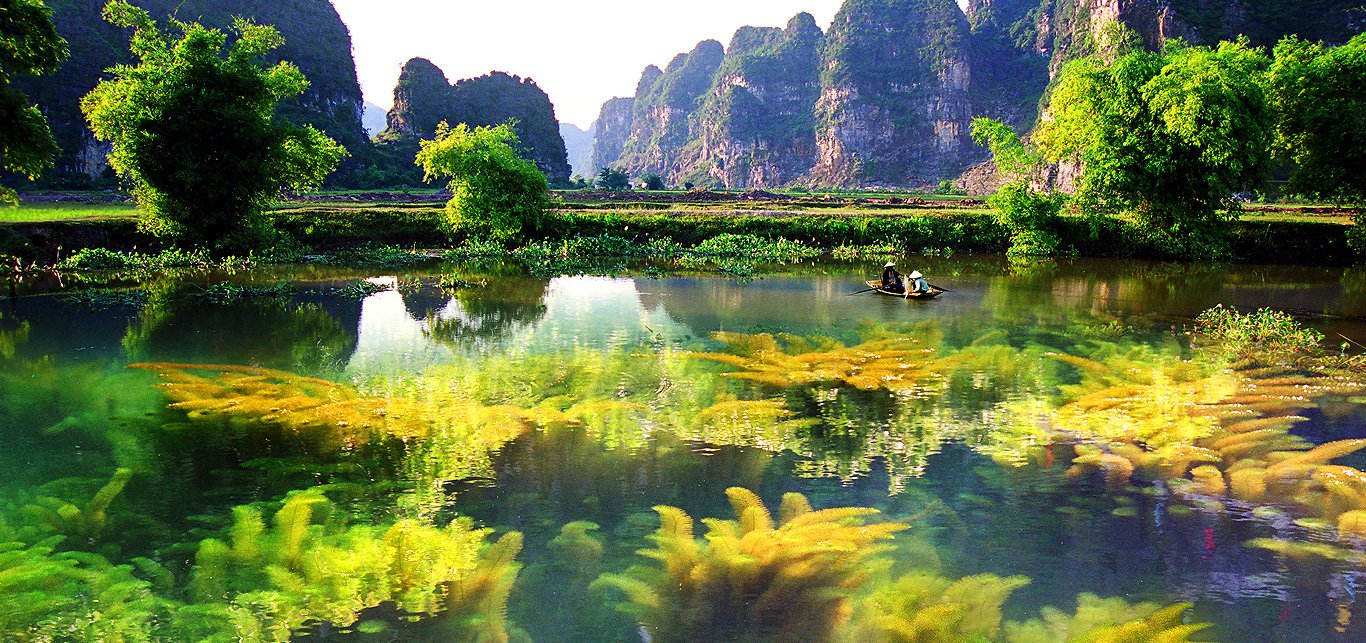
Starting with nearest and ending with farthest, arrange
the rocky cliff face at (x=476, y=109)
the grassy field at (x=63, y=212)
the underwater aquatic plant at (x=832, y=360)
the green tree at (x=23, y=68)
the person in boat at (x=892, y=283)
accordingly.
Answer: the underwater aquatic plant at (x=832, y=360), the green tree at (x=23, y=68), the person in boat at (x=892, y=283), the grassy field at (x=63, y=212), the rocky cliff face at (x=476, y=109)

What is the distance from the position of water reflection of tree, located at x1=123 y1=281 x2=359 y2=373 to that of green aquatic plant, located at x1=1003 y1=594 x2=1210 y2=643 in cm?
1147

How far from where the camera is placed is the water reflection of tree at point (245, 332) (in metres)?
14.3

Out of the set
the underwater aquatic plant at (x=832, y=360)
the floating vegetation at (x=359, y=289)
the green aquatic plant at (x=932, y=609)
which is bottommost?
the green aquatic plant at (x=932, y=609)

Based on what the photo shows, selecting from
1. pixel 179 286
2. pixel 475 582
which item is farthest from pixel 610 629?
pixel 179 286

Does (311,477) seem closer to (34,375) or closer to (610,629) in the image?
(610,629)

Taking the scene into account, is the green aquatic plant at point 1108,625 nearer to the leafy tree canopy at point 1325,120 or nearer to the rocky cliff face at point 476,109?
the leafy tree canopy at point 1325,120

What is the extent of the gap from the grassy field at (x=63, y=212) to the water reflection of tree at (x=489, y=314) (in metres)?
17.2

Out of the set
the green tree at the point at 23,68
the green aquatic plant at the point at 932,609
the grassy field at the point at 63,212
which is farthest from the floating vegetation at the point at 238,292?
the green aquatic plant at the point at 932,609

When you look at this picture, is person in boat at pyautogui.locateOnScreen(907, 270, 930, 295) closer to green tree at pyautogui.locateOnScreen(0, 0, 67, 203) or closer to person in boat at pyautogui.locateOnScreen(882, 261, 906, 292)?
person in boat at pyautogui.locateOnScreen(882, 261, 906, 292)

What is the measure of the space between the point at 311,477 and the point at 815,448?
5.69 m

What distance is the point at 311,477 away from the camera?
8.68 metres

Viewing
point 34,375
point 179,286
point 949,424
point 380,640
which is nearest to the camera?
point 380,640

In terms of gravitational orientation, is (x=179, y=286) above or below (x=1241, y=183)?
below

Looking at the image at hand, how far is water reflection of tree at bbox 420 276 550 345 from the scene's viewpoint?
1684cm
